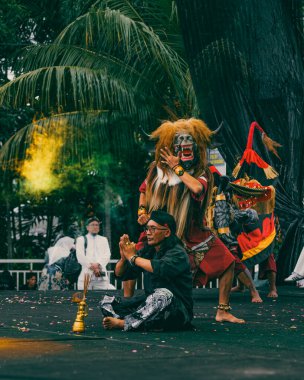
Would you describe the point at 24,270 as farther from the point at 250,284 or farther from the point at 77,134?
the point at 250,284

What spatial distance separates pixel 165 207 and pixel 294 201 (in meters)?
8.00

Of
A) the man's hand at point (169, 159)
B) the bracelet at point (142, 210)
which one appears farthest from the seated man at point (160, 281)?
the bracelet at point (142, 210)

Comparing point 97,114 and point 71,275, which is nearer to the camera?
point 71,275

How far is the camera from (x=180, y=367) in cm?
621

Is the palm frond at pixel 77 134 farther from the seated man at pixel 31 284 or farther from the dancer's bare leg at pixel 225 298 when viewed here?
the dancer's bare leg at pixel 225 298


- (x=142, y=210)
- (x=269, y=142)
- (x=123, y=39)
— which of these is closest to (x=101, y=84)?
(x=123, y=39)

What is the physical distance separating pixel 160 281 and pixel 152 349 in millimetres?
1445

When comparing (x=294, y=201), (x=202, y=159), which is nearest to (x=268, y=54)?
(x=294, y=201)

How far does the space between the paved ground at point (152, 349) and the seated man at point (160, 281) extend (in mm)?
159

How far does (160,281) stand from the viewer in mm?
8609

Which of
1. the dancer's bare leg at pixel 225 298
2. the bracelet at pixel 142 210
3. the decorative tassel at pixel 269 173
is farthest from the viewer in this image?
the decorative tassel at pixel 269 173

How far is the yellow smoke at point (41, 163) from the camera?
20312 mm

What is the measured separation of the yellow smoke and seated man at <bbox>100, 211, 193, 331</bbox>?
1160 centimetres

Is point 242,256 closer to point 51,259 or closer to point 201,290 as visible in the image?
point 201,290
